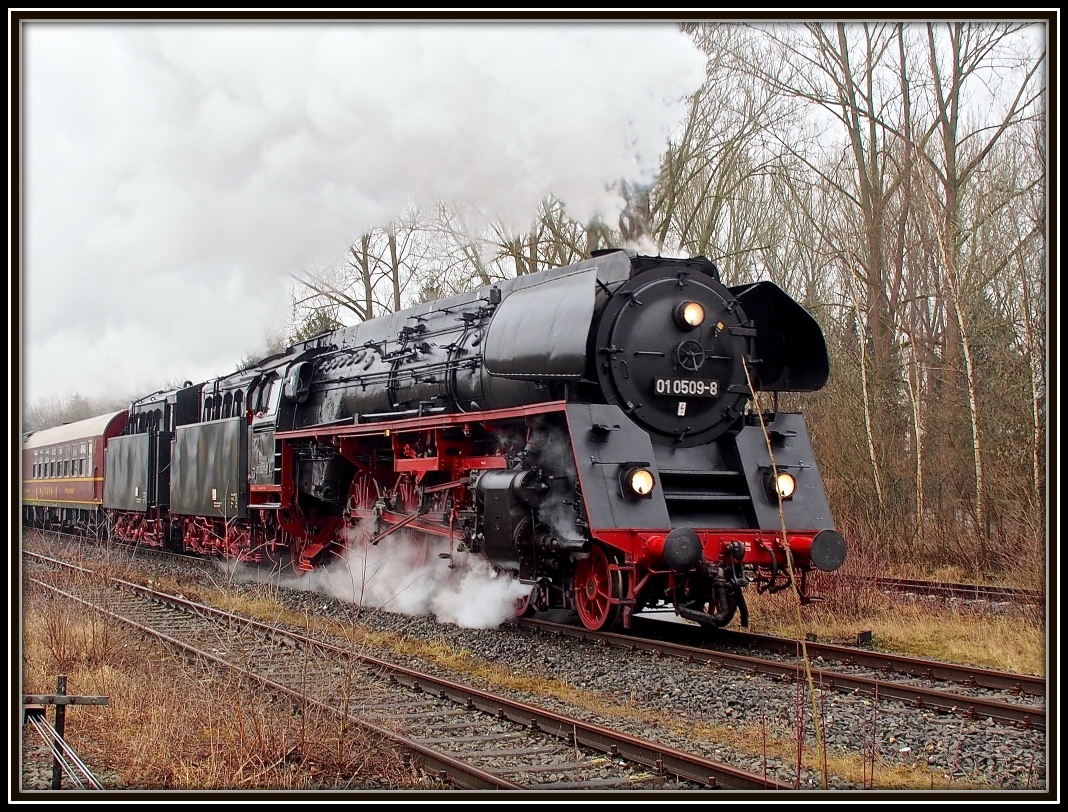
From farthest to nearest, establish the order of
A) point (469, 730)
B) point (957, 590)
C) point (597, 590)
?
point (957, 590), point (597, 590), point (469, 730)

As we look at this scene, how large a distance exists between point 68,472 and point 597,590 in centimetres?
2198

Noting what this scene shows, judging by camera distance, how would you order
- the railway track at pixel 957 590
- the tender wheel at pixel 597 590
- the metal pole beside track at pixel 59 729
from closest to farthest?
the metal pole beside track at pixel 59 729
the tender wheel at pixel 597 590
the railway track at pixel 957 590

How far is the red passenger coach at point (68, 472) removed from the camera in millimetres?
23266

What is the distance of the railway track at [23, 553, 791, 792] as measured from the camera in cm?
502

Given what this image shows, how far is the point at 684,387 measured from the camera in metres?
8.83

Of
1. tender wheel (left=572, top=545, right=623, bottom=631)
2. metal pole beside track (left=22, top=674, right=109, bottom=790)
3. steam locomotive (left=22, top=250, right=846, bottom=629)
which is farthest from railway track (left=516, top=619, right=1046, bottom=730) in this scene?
metal pole beside track (left=22, top=674, right=109, bottom=790)

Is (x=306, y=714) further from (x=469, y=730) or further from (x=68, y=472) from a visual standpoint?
(x=68, y=472)

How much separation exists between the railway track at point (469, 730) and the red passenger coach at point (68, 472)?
14461 mm

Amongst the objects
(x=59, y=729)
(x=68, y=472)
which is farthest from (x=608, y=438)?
(x=68, y=472)

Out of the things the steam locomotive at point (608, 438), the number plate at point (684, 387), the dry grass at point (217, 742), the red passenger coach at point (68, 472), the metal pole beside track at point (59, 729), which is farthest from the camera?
the red passenger coach at point (68, 472)

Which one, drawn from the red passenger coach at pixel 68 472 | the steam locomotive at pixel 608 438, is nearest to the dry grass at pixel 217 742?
the steam locomotive at pixel 608 438

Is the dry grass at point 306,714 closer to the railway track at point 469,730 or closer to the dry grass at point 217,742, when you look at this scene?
the dry grass at point 217,742

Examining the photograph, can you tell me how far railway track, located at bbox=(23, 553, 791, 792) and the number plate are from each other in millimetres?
3195

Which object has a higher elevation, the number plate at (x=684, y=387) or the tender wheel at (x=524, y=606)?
the number plate at (x=684, y=387)
